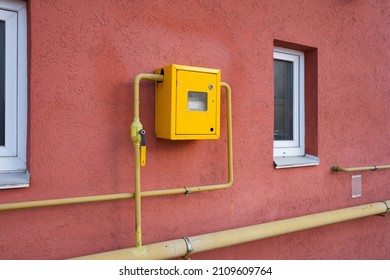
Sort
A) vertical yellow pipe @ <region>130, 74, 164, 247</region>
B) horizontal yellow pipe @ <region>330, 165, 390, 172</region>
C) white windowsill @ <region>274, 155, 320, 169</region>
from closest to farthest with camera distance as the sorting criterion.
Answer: vertical yellow pipe @ <region>130, 74, 164, 247</region> → white windowsill @ <region>274, 155, 320, 169</region> → horizontal yellow pipe @ <region>330, 165, 390, 172</region>

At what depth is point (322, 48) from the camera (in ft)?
11.6

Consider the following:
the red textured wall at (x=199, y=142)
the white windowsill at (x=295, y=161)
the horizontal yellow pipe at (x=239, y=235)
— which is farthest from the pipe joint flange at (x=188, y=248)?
the white windowsill at (x=295, y=161)

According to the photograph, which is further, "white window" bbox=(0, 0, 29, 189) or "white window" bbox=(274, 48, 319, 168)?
"white window" bbox=(274, 48, 319, 168)

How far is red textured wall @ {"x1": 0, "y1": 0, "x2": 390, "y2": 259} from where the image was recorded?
7.34ft

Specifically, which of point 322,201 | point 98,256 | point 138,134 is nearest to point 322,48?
point 322,201

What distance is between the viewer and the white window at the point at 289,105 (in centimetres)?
352

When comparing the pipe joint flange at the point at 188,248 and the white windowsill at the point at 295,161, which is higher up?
the white windowsill at the point at 295,161

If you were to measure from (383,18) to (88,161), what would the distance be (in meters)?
3.53

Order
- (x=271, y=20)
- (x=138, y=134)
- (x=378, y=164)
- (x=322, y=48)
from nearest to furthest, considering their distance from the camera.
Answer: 1. (x=138, y=134)
2. (x=271, y=20)
3. (x=322, y=48)
4. (x=378, y=164)

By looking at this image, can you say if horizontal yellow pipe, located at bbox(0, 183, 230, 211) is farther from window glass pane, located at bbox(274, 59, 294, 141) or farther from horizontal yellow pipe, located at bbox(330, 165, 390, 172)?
horizontal yellow pipe, located at bbox(330, 165, 390, 172)

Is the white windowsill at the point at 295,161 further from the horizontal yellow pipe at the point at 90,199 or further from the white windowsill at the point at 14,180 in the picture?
the white windowsill at the point at 14,180

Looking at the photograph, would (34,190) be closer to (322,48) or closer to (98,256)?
(98,256)

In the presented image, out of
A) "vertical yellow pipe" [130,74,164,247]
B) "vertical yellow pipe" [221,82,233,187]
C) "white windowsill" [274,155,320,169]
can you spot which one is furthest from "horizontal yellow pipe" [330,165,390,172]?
"vertical yellow pipe" [130,74,164,247]

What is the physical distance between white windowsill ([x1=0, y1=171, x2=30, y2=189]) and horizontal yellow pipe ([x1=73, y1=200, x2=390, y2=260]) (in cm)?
57
